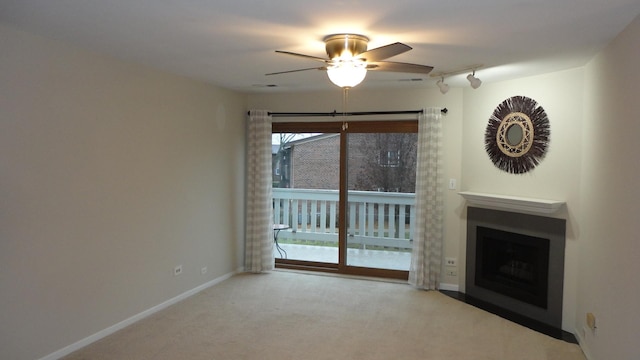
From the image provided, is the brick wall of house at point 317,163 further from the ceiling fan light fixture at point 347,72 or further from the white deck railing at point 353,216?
the ceiling fan light fixture at point 347,72

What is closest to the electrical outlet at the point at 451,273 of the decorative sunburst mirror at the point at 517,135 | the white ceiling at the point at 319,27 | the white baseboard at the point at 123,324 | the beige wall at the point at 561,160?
the beige wall at the point at 561,160

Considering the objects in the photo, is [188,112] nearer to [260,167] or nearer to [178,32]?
[260,167]

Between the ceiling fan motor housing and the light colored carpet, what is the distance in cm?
228

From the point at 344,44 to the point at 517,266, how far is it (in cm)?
296

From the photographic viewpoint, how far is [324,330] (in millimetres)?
3672

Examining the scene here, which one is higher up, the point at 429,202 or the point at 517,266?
the point at 429,202

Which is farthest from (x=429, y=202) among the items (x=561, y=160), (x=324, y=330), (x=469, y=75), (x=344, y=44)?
(x=344, y=44)

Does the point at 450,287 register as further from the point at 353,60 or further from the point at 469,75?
the point at 353,60

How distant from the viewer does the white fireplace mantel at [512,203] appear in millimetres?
3672

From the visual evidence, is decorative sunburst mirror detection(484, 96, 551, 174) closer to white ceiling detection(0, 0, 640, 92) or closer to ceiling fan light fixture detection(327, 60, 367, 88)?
white ceiling detection(0, 0, 640, 92)

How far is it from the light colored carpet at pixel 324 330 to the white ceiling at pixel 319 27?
7.77 ft

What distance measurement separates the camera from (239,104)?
212 inches

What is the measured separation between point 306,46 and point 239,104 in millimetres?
2556

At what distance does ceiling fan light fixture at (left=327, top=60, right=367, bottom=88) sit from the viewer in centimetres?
251
